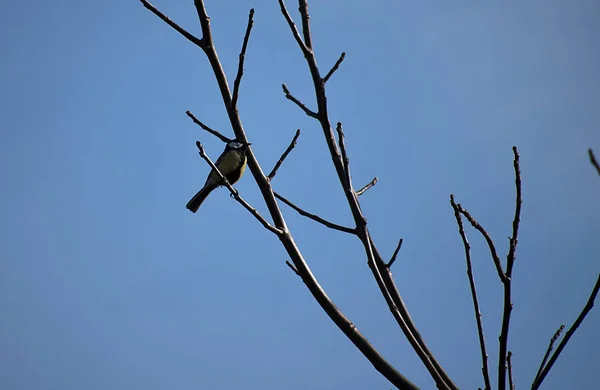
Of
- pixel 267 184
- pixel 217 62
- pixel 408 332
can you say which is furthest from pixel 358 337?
pixel 217 62

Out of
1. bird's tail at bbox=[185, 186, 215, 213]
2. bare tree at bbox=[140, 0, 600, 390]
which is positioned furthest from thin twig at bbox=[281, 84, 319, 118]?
bird's tail at bbox=[185, 186, 215, 213]

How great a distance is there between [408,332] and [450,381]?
9.8 inches

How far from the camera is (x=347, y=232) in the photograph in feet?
8.46

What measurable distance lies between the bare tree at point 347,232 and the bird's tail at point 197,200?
202 inches

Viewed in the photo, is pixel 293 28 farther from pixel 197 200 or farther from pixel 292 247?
pixel 197 200

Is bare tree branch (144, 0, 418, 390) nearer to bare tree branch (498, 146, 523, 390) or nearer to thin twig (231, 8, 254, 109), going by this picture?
thin twig (231, 8, 254, 109)

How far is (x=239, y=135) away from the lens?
2.84 m

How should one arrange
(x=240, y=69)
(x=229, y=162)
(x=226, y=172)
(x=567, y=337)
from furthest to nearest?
(x=226, y=172) < (x=229, y=162) < (x=240, y=69) < (x=567, y=337)

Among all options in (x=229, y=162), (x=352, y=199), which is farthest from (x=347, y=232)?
(x=229, y=162)

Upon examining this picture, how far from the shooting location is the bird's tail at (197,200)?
8.17 m

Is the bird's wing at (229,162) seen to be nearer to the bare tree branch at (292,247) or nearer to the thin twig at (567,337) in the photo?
the bare tree branch at (292,247)

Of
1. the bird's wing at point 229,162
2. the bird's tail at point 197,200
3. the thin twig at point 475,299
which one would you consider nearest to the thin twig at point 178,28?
the thin twig at point 475,299

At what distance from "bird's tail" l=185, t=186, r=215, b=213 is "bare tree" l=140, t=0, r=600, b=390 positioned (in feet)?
16.8

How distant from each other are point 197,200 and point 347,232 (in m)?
5.90
